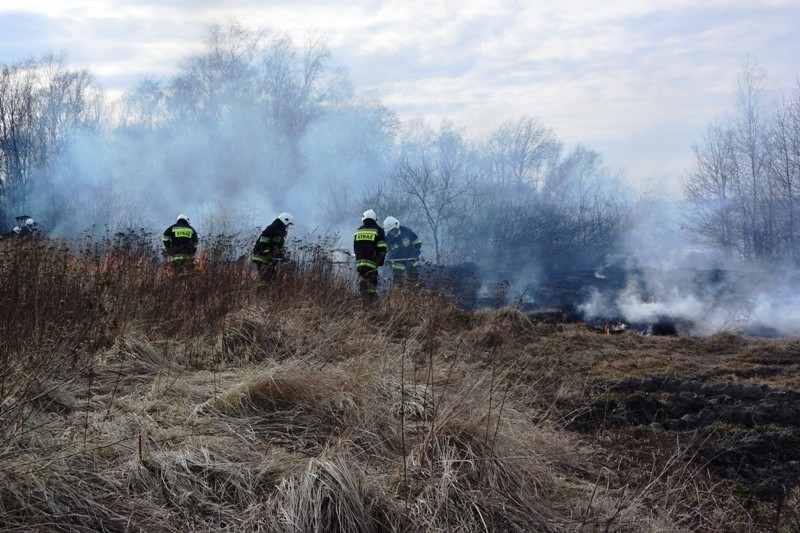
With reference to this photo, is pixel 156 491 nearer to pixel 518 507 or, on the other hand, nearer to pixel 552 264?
pixel 518 507

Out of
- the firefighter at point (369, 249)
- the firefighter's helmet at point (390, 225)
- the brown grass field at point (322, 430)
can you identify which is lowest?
the brown grass field at point (322, 430)

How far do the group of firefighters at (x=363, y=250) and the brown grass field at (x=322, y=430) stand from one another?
233 centimetres

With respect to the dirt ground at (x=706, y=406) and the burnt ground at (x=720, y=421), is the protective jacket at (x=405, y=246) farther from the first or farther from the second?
the burnt ground at (x=720, y=421)

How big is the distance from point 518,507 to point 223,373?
101 inches

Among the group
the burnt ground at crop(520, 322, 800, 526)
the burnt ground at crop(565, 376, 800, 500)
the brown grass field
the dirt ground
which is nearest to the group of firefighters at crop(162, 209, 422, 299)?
the brown grass field

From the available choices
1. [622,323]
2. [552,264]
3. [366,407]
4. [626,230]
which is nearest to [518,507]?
[366,407]

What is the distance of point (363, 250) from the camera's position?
11.0 metres

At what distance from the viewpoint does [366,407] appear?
4340 millimetres

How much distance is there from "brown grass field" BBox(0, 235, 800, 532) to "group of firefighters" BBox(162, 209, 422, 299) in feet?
7.65

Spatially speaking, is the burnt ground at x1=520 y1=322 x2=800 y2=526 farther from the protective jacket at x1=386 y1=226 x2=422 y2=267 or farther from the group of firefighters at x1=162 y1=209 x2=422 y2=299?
the protective jacket at x1=386 y1=226 x2=422 y2=267

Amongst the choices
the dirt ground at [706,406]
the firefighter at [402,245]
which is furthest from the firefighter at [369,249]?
the dirt ground at [706,406]

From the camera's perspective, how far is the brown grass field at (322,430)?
3.19 m

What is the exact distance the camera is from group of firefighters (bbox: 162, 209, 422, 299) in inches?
387

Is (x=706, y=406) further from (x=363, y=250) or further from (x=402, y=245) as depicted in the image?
(x=402, y=245)
